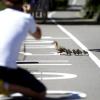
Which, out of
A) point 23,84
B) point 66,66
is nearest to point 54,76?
point 66,66

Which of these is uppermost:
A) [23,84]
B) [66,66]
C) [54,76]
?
[23,84]

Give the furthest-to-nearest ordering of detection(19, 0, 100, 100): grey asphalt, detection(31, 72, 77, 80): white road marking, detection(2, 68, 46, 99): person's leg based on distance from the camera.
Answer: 1. detection(31, 72, 77, 80): white road marking
2. detection(19, 0, 100, 100): grey asphalt
3. detection(2, 68, 46, 99): person's leg

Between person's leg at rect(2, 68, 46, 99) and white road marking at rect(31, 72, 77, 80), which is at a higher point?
person's leg at rect(2, 68, 46, 99)

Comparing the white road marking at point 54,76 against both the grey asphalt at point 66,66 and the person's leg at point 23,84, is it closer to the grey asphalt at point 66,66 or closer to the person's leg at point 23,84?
the grey asphalt at point 66,66

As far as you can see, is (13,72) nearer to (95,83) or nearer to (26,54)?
(95,83)

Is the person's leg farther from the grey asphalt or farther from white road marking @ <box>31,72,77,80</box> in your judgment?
white road marking @ <box>31,72,77,80</box>

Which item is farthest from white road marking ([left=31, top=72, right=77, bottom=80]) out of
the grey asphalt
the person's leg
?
the person's leg

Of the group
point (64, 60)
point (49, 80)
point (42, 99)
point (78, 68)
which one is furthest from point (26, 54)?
point (42, 99)

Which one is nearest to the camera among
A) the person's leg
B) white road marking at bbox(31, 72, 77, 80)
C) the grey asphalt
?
the person's leg

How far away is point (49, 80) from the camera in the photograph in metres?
10.0

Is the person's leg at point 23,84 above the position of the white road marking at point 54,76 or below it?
above

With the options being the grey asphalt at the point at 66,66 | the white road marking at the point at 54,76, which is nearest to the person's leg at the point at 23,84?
the grey asphalt at the point at 66,66

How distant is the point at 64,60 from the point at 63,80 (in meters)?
3.19

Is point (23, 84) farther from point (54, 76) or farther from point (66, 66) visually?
point (66, 66)
